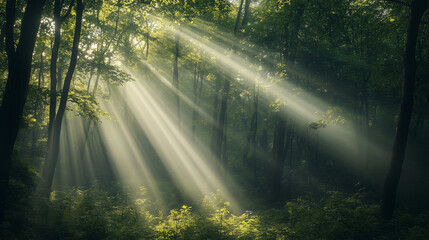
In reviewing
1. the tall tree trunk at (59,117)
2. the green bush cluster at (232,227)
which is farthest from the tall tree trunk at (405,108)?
the tall tree trunk at (59,117)

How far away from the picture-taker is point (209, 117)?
35719mm

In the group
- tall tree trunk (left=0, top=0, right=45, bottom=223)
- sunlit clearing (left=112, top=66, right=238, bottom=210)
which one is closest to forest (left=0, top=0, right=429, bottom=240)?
tall tree trunk (left=0, top=0, right=45, bottom=223)

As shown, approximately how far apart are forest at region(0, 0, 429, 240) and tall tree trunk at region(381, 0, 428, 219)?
0.12 ft

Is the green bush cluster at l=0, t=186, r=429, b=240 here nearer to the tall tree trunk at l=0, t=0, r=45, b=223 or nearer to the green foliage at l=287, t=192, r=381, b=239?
the green foliage at l=287, t=192, r=381, b=239

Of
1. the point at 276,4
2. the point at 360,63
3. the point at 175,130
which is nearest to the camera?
the point at 360,63

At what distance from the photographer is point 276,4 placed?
16.8 metres

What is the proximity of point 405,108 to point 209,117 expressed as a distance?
2830 centimetres

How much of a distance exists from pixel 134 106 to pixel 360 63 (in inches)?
1010

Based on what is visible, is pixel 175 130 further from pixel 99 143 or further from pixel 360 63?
pixel 360 63

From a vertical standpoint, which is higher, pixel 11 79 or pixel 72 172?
pixel 11 79

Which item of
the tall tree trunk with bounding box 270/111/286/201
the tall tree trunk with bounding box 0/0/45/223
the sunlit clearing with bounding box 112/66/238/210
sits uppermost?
the tall tree trunk with bounding box 0/0/45/223

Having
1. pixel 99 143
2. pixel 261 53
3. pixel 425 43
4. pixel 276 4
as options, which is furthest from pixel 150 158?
pixel 425 43

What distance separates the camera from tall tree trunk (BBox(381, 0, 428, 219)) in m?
8.26

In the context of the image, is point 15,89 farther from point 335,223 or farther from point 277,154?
point 277,154
